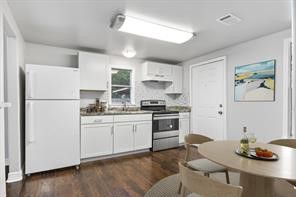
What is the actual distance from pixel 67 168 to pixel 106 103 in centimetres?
154

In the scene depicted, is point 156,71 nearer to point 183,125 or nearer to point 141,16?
point 183,125

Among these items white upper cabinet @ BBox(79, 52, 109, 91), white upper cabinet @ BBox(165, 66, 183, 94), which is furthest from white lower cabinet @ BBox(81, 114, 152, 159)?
white upper cabinet @ BBox(165, 66, 183, 94)

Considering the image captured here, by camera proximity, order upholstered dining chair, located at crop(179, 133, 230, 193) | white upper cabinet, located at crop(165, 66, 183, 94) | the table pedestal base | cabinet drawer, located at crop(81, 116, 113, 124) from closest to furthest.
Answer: the table pedestal base → upholstered dining chair, located at crop(179, 133, 230, 193) → cabinet drawer, located at crop(81, 116, 113, 124) → white upper cabinet, located at crop(165, 66, 183, 94)

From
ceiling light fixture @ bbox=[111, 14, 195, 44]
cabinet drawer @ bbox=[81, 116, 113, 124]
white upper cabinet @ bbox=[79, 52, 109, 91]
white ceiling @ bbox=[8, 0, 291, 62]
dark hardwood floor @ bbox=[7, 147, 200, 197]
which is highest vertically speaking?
white ceiling @ bbox=[8, 0, 291, 62]

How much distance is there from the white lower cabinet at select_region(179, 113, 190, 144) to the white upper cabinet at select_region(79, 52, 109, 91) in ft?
6.74

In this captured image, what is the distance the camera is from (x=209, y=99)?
3904 mm

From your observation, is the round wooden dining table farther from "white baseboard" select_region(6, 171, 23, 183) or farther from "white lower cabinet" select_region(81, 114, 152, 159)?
"white baseboard" select_region(6, 171, 23, 183)

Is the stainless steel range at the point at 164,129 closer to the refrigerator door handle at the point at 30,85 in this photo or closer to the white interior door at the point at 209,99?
the white interior door at the point at 209,99

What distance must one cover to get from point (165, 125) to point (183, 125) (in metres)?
0.59

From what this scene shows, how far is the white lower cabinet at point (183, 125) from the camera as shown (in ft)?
14.2

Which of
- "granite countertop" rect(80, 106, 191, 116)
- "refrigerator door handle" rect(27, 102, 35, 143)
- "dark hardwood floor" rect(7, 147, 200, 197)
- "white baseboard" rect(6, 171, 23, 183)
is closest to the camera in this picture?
"dark hardwood floor" rect(7, 147, 200, 197)

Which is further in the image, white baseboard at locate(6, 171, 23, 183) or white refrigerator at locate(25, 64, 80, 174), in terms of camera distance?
white refrigerator at locate(25, 64, 80, 174)

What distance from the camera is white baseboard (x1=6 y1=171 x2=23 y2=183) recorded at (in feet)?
7.84

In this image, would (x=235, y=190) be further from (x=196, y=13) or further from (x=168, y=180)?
(x=196, y=13)
